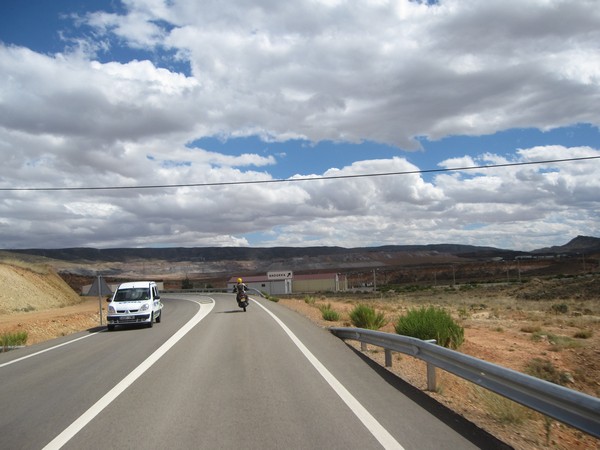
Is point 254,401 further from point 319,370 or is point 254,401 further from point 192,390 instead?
point 319,370

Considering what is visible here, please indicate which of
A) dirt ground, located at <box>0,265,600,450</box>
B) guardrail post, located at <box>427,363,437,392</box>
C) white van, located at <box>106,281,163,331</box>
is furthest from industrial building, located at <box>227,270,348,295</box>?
guardrail post, located at <box>427,363,437,392</box>

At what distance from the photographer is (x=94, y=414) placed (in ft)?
22.8

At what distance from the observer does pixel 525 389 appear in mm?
5629

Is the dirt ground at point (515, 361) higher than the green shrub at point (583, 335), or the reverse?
the dirt ground at point (515, 361)

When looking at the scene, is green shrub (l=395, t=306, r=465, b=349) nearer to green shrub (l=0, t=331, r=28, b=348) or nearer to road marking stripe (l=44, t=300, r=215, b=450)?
road marking stripe (l=44, t=300, r=215, b=450)

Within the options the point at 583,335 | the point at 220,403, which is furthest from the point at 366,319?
the point at 220,403

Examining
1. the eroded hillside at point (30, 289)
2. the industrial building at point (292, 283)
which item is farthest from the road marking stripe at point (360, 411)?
the industrial building at point (292, 283)

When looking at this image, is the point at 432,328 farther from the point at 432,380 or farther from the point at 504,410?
the point at 504,410

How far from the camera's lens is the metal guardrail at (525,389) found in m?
4.66

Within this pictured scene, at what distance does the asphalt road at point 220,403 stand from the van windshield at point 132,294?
8.75 meters

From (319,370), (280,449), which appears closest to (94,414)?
(280,449)

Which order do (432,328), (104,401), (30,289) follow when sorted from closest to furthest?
(104,401), (432,328), (30,289)

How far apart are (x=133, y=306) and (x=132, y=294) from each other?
160cm

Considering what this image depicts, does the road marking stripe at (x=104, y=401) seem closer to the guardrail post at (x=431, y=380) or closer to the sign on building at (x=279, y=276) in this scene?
the guardrail post at (x=431, y=380)
